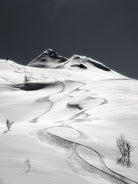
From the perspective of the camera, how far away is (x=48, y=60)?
6750 cm

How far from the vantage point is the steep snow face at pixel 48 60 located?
63.6m

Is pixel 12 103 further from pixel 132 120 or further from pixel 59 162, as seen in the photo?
pixel 59 162

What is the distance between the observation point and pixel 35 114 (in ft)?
37.0

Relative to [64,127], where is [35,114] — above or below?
below

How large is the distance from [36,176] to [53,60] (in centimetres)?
6463

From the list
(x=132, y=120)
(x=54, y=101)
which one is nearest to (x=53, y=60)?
(x=54, y=101)

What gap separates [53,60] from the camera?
220 ft

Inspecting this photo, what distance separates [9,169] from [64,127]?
10.6 feet

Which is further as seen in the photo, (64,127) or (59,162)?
(64,127)

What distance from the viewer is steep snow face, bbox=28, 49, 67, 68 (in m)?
63.6

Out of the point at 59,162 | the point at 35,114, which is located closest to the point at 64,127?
the point at 59,162

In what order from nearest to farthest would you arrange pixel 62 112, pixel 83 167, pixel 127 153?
pixel 83 167 → pixel 127 153 → pixel 62 112

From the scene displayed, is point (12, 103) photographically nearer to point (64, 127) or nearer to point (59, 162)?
point (64, 127)

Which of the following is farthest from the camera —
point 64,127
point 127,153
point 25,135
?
point 64,127
